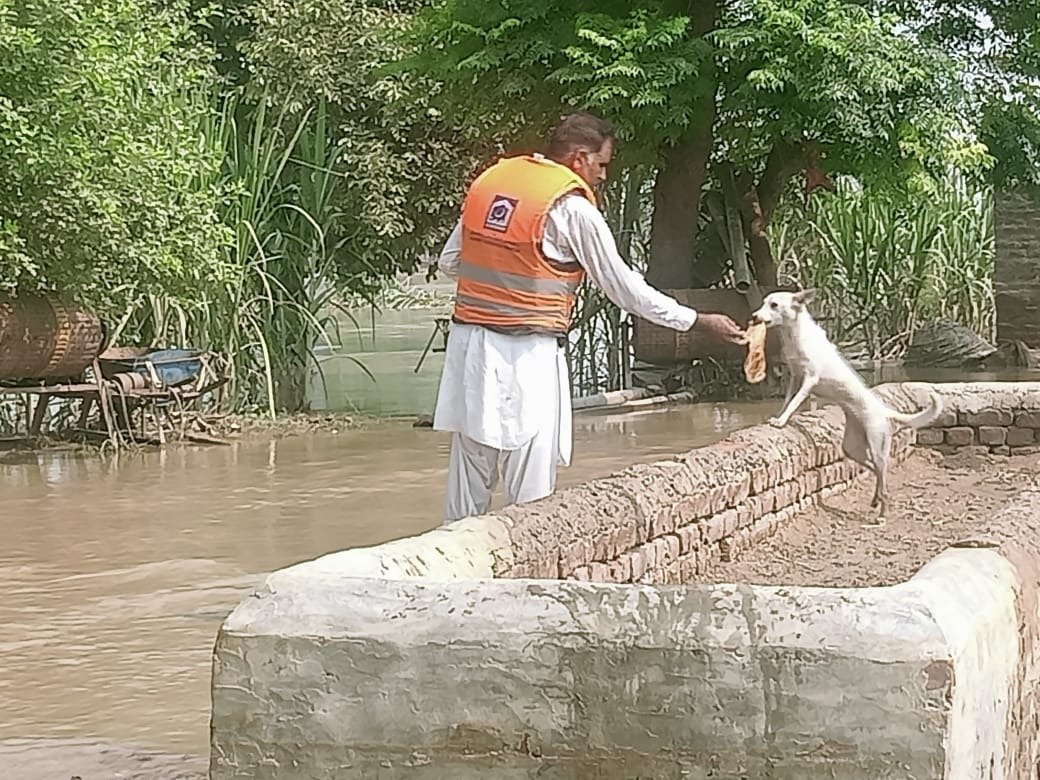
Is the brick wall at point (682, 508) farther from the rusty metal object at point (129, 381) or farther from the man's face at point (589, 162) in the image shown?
the rusty metal object at point (129, 381)

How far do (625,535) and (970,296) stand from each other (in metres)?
17.0

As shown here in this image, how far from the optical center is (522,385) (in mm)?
5070

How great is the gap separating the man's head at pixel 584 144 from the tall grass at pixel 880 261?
14.5 metres

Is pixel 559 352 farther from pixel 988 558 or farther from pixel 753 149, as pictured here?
pixel 753 149

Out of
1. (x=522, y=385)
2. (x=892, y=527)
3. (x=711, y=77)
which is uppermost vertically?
(x=711, y=77)

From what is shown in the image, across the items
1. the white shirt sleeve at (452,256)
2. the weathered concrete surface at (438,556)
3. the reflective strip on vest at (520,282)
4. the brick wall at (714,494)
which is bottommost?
the brick wall at (714,494)

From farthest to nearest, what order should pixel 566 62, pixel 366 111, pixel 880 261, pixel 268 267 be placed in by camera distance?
Result: pixel 880 261 → pixel 366 111 → pixel 268 267 → pixel 566 62

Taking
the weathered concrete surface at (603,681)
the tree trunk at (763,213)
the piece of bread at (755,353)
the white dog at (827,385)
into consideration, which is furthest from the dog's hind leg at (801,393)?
the tree trunk at (763,213)

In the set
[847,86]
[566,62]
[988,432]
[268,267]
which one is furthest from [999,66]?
[988,432]

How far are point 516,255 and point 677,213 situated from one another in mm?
12132

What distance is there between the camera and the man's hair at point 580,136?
17.0 feet

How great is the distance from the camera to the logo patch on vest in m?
5.02

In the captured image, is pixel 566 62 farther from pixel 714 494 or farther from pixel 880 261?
pixel 714 494

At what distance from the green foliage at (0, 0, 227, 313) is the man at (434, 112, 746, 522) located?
6851 millimetres
